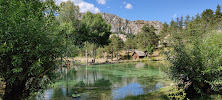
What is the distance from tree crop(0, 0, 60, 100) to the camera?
6.34 m

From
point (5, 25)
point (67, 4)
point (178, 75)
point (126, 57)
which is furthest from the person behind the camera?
point (126, 57)

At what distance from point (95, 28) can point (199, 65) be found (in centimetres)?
4663

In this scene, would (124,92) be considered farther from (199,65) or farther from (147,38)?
(147,38)

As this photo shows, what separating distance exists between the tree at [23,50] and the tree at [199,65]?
28.5 feet

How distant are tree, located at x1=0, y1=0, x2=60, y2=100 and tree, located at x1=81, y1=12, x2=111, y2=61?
44.7 m

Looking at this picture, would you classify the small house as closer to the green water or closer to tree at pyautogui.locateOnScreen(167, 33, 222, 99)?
the green water

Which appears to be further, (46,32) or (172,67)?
(172,67)

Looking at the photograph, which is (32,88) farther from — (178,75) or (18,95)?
(178,75)

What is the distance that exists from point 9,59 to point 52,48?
1880 millimetres

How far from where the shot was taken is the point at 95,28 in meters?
55.1

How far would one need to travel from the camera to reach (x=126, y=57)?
7531 cm

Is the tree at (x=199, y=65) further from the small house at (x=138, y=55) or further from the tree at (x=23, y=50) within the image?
the small house at (x=138, y=55)

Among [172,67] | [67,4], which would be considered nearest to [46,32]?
[172,67]

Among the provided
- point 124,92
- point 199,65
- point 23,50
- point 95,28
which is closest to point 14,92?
point 23,50
